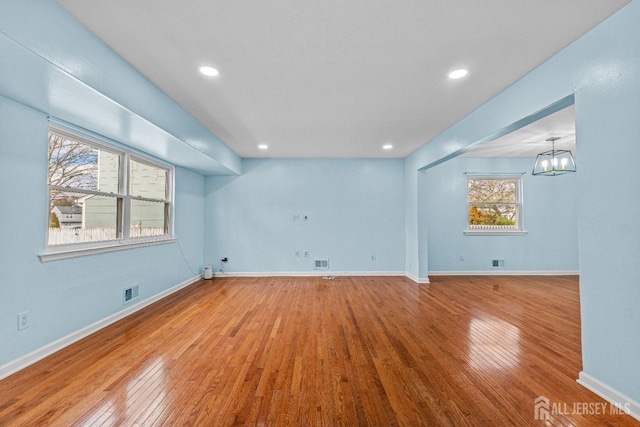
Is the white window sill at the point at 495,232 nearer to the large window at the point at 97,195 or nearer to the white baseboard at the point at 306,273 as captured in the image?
the white baseboard at the point at 306,273

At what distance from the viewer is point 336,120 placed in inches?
153

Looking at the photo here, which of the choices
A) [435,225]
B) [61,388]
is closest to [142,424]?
[61,388]

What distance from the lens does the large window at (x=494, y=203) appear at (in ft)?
20.8

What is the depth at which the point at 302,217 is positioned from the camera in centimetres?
622

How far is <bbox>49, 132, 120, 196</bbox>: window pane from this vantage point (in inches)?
110

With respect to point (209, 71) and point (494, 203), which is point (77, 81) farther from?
point (494, 203)

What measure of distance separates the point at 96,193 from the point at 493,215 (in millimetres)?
7278

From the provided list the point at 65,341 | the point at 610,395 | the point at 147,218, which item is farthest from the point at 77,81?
the point at 610,395

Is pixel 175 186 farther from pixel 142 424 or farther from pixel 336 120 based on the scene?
pixel 142 424

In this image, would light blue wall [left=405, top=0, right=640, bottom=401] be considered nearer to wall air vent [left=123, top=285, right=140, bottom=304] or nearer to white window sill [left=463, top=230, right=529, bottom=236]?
white window sill [left=463, top=230, right=529, bottom=236]

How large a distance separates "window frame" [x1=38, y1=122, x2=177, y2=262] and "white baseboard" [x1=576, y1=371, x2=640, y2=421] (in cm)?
463

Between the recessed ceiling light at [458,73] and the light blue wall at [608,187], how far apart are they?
2.18ft

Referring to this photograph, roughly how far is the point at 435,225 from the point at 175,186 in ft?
17.8

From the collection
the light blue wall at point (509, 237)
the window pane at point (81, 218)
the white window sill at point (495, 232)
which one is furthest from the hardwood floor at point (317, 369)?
the white window sill at point (495, 232)
